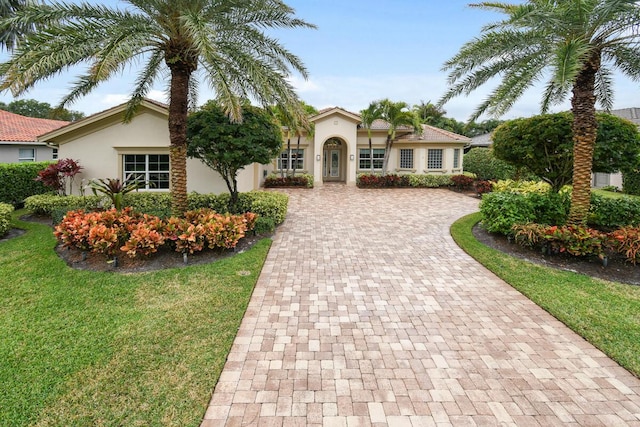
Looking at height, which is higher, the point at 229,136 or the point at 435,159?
the point at 435,159

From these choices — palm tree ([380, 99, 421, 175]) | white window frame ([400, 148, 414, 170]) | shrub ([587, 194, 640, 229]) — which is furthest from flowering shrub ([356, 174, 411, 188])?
shrub ([587, 194, 640, 229])

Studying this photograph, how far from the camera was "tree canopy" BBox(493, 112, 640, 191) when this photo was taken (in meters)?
10.5

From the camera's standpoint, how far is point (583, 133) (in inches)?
360

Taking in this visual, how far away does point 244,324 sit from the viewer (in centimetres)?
573

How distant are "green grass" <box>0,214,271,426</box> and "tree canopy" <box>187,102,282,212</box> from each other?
450cm

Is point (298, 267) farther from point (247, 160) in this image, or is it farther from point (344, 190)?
point (344, 190)

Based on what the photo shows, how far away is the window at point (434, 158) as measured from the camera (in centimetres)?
2705

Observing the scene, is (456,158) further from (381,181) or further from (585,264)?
(585,264)

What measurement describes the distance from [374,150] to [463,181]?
7.06 metres

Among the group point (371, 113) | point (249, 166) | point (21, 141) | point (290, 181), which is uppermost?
point (371, 113)

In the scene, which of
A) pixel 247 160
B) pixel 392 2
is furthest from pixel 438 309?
pixel 392 2

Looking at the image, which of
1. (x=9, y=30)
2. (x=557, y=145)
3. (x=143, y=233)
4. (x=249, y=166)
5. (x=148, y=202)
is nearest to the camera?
(x=143, y=233)

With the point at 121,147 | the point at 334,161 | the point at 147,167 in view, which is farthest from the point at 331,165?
the point at 121,147

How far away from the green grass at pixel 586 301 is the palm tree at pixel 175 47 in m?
7.53
